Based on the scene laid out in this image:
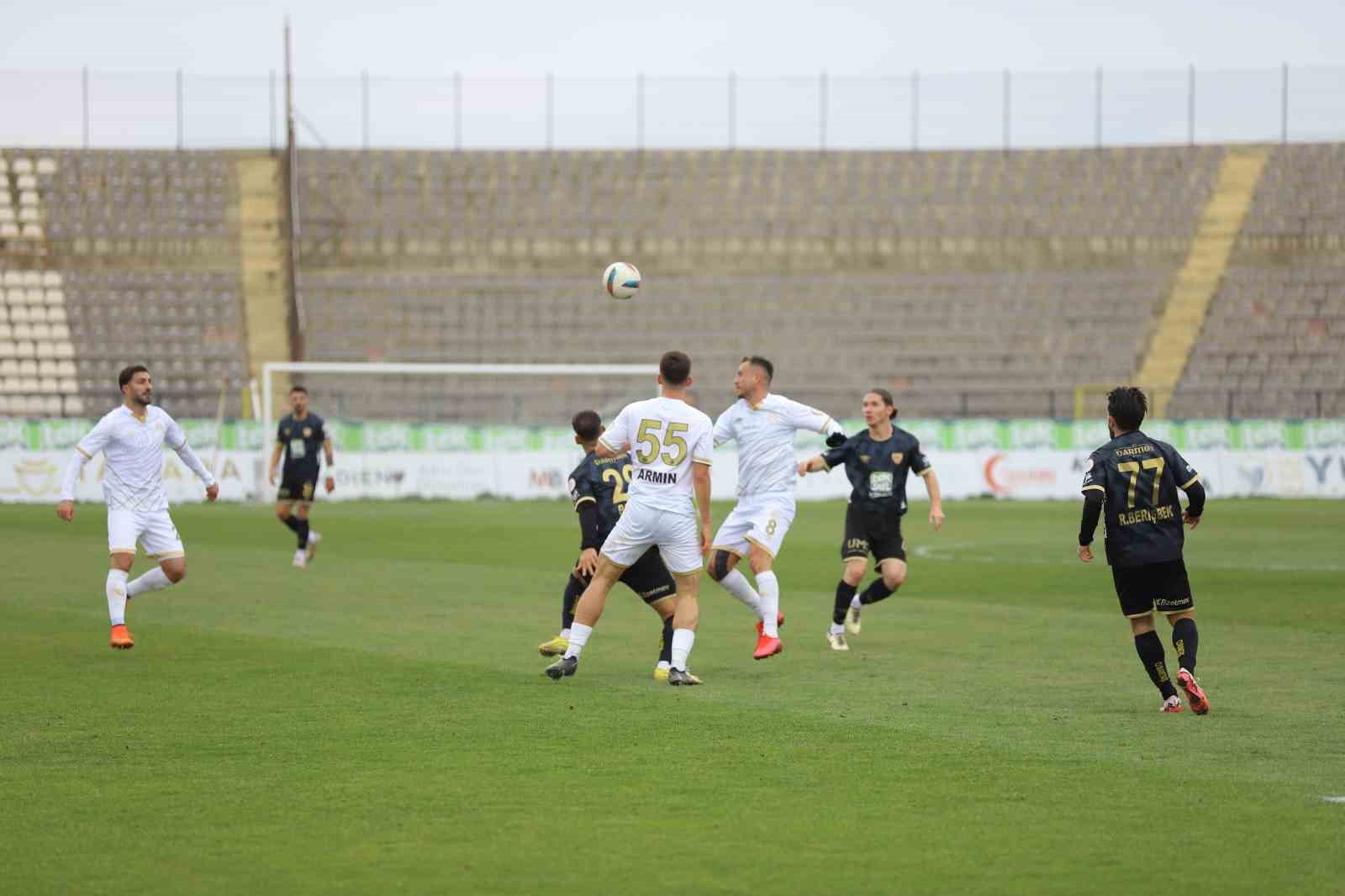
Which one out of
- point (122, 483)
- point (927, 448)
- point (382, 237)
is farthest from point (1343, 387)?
point (122, 483)

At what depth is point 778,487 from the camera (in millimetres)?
12898

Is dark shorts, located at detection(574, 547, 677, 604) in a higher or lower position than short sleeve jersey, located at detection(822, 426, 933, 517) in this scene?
lower

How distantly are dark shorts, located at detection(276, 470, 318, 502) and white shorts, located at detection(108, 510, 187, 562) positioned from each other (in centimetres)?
870

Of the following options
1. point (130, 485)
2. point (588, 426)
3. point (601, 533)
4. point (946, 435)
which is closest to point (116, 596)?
point (130, 485)

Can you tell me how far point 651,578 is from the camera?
455 inches

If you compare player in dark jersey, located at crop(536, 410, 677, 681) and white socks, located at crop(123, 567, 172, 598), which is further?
white socks, located at crop(123, 567, 172, 598)

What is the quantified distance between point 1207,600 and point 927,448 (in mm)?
21453

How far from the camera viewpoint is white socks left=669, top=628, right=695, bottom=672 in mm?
10992

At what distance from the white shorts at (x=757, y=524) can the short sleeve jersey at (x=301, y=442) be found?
11276mm

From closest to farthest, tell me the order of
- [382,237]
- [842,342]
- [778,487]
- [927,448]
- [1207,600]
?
[778,487] → [1207,600] → [927,448] → [842,342] → [382,237]

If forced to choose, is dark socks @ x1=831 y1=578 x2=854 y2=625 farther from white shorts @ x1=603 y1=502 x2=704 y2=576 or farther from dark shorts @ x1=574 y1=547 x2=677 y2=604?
white shorts @ x1=603 y1=502 x2=704 y2=576

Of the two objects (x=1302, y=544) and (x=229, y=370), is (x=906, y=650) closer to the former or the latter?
(x=1302, y=544)

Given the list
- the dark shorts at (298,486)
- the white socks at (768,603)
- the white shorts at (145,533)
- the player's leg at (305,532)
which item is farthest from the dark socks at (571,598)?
the dark shorts at (298,486)

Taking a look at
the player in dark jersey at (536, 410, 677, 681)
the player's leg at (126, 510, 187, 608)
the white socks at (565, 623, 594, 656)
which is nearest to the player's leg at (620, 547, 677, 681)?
the player in dark jersey at (536, 410, 677, 681)
